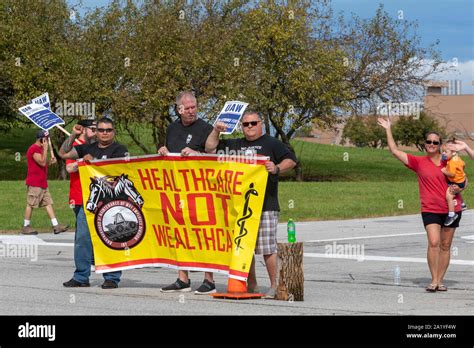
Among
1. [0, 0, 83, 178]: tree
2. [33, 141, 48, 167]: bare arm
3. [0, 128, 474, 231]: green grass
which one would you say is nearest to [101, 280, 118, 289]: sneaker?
[33, 141, 48, 167]: bare arm

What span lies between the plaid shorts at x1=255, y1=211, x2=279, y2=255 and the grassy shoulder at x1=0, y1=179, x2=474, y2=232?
11.1 m

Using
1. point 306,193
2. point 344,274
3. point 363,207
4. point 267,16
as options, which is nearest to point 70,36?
point 267,16

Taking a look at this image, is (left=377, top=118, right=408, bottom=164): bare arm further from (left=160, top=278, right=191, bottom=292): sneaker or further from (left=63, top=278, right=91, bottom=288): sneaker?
(left=63, top=278, right=91, bottom=288): sneaker

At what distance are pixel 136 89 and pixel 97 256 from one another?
36.7 metres

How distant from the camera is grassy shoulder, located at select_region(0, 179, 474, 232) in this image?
2394cm

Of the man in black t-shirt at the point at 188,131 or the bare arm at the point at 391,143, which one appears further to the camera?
the bare arm at the point at 391,143

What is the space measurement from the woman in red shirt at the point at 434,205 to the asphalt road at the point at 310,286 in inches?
13.0

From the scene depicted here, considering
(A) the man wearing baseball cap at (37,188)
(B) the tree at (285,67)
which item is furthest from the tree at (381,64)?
(A) the man wearing baseball cap at (37,188)

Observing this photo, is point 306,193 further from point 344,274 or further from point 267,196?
point 267,196

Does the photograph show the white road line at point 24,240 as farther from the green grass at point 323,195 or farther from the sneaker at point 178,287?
the sneaker at point 178,287

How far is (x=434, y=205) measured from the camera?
37.0ft

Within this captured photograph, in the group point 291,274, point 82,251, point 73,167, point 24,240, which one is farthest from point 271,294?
point 24,240

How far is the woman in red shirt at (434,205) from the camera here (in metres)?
11.3
